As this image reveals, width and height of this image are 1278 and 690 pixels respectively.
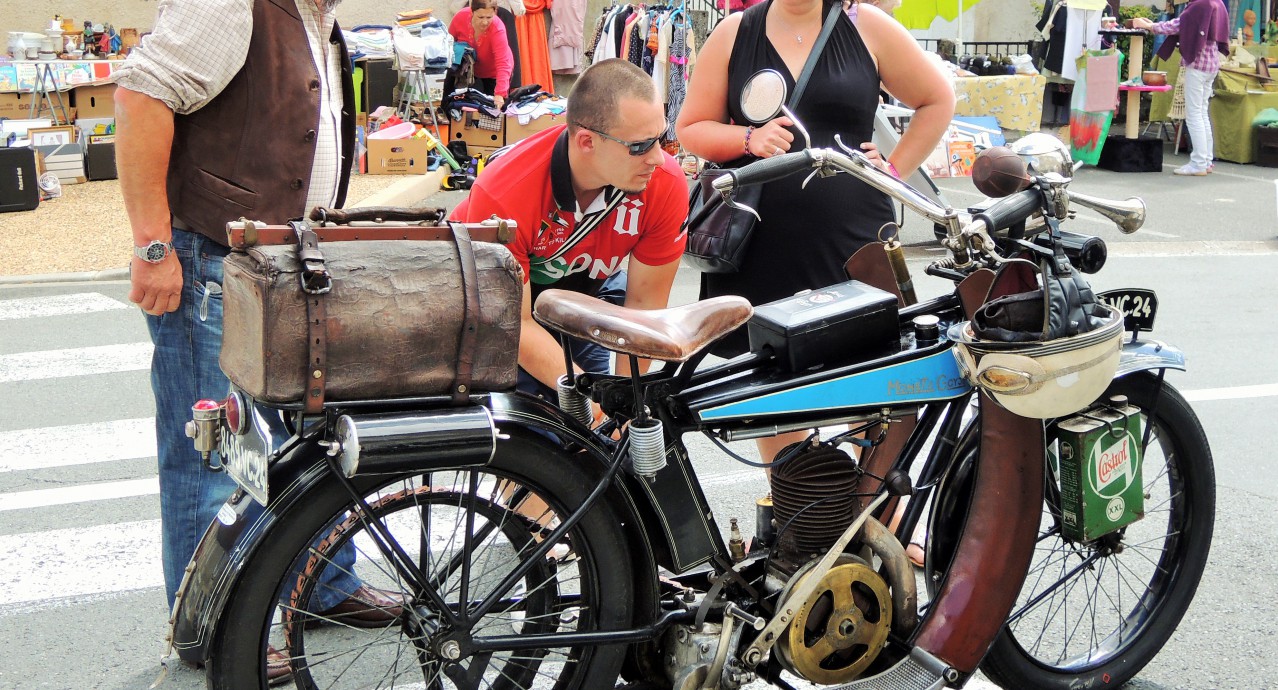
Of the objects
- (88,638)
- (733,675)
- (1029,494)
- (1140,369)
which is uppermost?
(1140,369)

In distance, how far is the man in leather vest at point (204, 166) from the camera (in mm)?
3137

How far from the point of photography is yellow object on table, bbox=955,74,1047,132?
14172 mm

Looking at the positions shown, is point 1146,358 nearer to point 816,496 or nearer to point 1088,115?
point 816,496

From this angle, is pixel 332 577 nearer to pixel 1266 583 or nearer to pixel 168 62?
pixel 168 62

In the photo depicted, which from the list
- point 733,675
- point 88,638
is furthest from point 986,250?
point 88,638

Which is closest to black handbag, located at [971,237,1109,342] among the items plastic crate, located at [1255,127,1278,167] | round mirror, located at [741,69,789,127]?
round mirror, located at [741,69,789,127]

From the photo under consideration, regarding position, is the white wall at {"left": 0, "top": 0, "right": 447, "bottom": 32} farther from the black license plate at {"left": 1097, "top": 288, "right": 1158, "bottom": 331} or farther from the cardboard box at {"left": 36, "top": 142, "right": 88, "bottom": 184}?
the black license plate at {"left": 1097, "top": 288, "right": 1158, "bottom": 331}

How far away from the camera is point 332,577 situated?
2.97 metres

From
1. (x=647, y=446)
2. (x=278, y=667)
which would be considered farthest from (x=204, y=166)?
(x=647, y=446)

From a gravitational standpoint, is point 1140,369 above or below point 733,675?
above

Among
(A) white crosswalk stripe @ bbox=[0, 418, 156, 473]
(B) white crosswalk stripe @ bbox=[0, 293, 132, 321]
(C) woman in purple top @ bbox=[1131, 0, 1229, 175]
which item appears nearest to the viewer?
(A) white crosswalk stripe @ bbox=[0, 418, 156, 473]

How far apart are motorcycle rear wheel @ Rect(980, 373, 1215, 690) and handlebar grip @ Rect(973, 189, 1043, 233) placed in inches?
21.8

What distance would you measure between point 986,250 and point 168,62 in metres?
2.01

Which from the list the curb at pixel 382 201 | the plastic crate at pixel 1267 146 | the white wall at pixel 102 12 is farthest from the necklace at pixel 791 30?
the plastic crate at pixel 1267 146
